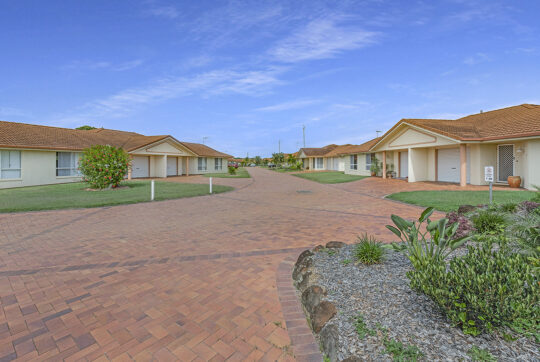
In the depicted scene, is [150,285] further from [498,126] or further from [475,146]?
[498,126]

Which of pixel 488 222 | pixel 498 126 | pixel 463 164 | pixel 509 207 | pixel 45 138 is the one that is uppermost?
pixel 45 138

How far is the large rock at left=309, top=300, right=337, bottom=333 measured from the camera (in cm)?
279

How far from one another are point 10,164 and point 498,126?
30344 mm

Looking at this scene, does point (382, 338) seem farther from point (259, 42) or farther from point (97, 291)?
point (259, 42)

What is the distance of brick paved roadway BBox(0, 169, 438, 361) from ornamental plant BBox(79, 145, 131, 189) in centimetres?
854

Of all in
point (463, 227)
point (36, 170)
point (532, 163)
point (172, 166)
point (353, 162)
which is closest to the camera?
point (463, 227)

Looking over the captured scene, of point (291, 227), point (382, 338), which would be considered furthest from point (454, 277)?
point (291, 227)

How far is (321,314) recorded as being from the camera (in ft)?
9.47

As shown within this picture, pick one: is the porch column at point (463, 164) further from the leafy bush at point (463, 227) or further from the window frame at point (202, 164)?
the window frame at point (202, 164)

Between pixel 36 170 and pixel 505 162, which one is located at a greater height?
pixel 505 162

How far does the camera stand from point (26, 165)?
18.5 metres

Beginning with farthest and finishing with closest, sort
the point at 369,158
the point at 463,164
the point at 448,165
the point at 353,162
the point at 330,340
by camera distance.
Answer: the point at 353,162 → the point at 369,158 → the point at 448,165 → the point at 463,164 → the point at 330,340

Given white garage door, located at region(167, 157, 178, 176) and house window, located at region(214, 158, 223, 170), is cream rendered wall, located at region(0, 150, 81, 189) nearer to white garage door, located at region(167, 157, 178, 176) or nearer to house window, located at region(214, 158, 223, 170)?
white garage door, located at region(167, 157, 178, 176)

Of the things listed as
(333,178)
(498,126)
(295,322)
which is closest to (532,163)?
(498,126)
